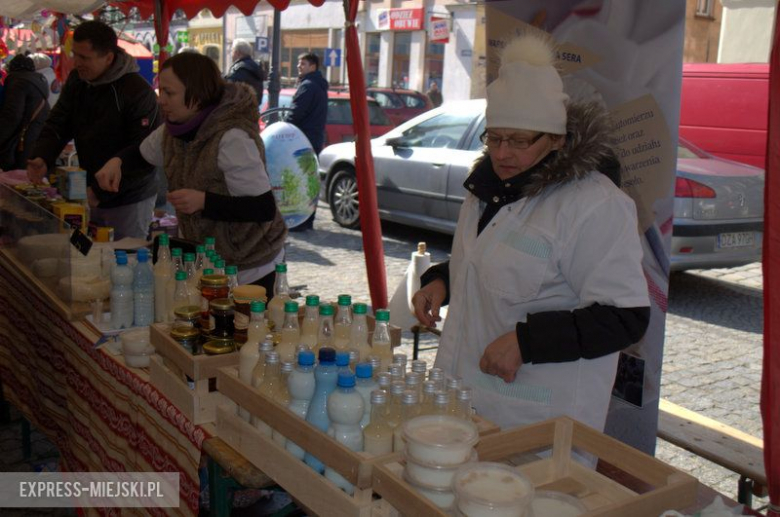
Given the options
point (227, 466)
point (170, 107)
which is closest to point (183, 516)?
point (227, 466)

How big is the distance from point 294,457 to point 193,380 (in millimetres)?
575

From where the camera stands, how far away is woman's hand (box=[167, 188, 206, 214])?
3303 millimetres

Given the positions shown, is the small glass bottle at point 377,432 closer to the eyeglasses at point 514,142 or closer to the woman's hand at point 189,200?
the eyeglasses at point 514,142

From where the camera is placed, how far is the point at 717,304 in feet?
23.8

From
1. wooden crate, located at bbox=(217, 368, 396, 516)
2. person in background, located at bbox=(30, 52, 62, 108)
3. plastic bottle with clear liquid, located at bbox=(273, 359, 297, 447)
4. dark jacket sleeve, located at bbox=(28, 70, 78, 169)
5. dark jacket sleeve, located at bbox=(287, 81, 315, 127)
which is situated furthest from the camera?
dark jacket sleeve, located at bbox=(287, 81, 315, 127)

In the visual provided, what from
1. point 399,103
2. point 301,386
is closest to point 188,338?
point 301,386

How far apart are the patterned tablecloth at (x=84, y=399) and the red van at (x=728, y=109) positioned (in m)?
7.18

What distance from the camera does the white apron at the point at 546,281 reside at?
2150mm

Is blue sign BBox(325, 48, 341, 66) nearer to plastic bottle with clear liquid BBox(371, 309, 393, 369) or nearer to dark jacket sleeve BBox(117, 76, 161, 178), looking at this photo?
dark jacket sleeve BBox(117, 76, 161, 178)

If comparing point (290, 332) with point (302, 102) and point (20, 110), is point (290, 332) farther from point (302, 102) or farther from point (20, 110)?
point (302, 102)

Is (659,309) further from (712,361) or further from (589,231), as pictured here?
(712,361)

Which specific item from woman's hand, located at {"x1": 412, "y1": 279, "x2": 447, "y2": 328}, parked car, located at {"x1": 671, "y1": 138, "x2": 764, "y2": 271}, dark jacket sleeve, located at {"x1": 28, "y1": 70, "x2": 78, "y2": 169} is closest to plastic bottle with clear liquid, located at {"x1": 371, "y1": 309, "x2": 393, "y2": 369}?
woman's hand, located at {"x1": 412, "y1": 279, "x2": 447, "y2": 328}

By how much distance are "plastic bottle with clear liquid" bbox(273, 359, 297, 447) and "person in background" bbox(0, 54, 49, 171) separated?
22.6 ft

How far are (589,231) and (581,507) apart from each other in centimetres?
77
